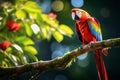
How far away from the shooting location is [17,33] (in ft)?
13.1

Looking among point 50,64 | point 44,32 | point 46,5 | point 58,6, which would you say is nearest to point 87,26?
point 50,64

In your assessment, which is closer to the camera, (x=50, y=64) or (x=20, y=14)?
(x=50, y=64)

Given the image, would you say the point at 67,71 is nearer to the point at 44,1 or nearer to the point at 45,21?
the point at 44,1

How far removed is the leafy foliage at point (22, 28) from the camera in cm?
377

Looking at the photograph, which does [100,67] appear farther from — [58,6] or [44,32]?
[58,6]

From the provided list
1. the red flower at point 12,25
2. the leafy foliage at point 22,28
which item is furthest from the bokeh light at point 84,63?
the red flower at point 12,25

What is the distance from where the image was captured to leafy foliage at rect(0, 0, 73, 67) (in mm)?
3766

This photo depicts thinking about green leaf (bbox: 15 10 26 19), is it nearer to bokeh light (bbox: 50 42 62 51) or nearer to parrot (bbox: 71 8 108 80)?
parrot (bbox: 71 8 108 80)

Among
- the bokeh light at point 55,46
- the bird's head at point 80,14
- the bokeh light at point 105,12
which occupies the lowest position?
the bokeh light at point 55,46

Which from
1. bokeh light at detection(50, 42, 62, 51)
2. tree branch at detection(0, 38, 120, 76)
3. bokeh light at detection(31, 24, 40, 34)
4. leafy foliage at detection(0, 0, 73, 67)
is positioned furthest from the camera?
bokeh light at detection(50, 42, 62, 51)

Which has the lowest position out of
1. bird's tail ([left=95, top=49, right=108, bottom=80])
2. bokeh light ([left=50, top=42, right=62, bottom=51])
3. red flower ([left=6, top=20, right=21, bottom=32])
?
bokeh light ([left=50, top=42, right=62, bottom=51])

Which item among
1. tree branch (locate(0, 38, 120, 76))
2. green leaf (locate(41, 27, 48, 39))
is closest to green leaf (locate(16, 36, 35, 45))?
green leaf (locate(41, 27, 48, 39))

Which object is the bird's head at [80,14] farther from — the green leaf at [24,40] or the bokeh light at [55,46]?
the bokeh light at [55,46]

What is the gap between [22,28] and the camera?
13.5 ft
